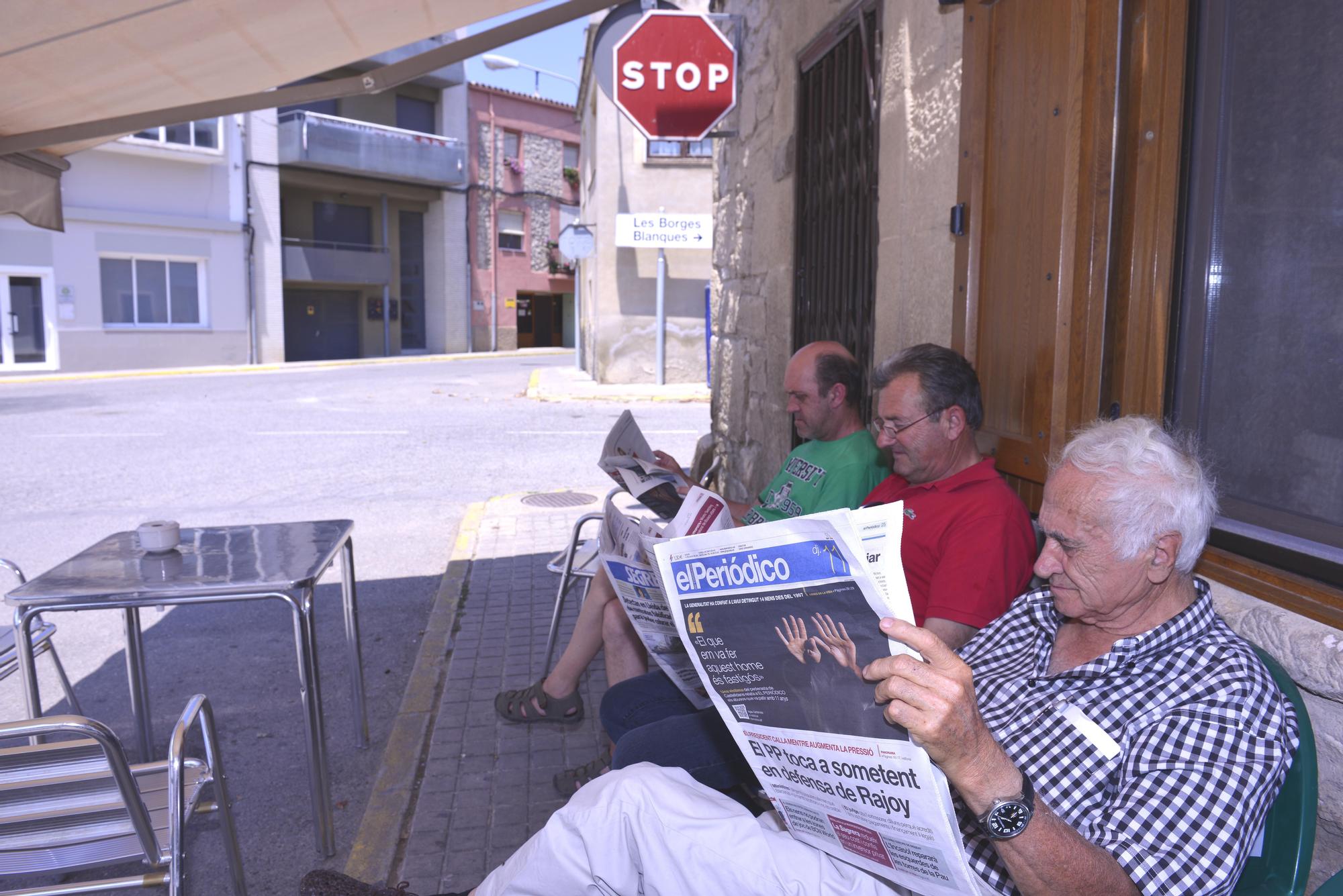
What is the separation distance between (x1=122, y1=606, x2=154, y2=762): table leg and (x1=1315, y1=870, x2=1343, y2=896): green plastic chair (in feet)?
10.3

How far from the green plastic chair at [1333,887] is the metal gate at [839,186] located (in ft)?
8.29

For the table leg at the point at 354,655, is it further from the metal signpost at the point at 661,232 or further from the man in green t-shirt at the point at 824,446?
the metal signpost at the point at 661,232

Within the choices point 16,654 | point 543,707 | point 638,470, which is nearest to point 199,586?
point 16,654

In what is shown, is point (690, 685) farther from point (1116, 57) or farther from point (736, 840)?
point (1116, 57)

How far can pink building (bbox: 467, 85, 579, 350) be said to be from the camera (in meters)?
30.4

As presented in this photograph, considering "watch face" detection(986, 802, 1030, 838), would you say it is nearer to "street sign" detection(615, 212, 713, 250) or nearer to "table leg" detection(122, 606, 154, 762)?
"table leg" detection(122, 606, 154, 762)

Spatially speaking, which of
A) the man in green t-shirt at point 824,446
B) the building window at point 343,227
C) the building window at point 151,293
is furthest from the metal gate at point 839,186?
the building window at point 343,227

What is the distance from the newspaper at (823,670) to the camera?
1.26m

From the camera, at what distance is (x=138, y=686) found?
3.19 m

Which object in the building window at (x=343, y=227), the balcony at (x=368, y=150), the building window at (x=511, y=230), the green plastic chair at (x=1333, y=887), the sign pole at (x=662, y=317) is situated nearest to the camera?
the green plastic chair at (x=1333, y=887)

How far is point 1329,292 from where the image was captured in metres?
1.63

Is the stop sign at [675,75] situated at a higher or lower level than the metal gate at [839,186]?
higher

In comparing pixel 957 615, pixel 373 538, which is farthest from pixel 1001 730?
pixel 373 538

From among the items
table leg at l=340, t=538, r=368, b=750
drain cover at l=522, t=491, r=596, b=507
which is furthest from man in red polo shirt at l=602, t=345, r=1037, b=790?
drain cover at l=522, t=491, r=596, b=507
